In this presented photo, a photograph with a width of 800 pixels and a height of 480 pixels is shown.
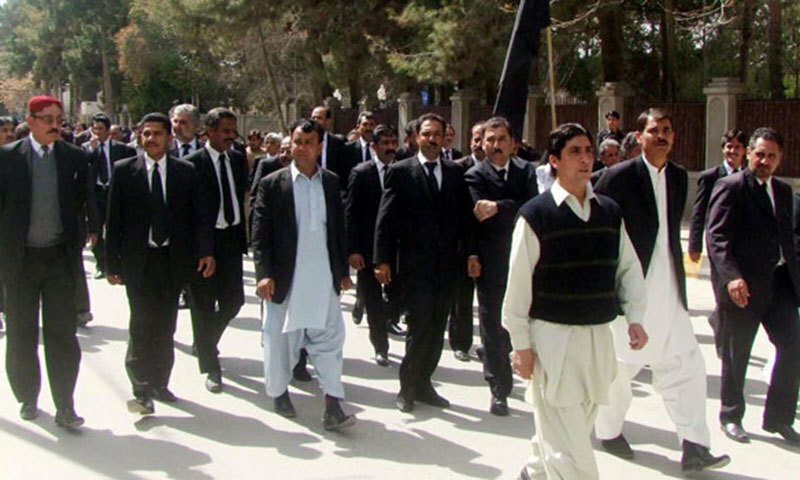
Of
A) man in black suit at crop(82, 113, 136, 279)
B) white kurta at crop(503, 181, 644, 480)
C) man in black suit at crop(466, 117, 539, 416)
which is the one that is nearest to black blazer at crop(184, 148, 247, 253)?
man in black suit at crop(466, 117, 539, 416)

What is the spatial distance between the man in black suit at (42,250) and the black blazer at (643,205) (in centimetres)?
335

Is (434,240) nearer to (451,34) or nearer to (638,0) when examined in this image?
(451,34)

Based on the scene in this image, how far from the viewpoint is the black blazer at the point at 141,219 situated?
20.9 feet

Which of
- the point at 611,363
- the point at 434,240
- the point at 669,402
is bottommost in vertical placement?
the point at 669,402

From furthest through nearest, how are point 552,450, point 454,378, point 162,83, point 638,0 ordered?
point 162,83 < point 638,0 < point 454,378 < point 552,450

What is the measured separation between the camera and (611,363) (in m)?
4.32

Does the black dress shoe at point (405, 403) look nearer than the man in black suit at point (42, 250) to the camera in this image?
No

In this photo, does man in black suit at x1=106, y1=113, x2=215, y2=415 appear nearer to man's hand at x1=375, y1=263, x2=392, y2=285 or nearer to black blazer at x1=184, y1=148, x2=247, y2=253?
black blazer at x1=184, y1=148, x2=247, y2=253

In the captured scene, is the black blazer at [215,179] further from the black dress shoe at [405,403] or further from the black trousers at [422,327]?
the black dress shoe at [405,403]

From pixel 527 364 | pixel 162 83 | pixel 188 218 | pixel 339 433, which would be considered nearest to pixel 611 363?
pixel 527 364

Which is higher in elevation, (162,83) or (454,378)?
(162,83)

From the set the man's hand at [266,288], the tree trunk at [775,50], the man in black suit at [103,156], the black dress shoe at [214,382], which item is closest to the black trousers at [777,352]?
the man's hand at [266,288]

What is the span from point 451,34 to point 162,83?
125 feet

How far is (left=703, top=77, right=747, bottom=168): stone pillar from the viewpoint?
18.8 metres
